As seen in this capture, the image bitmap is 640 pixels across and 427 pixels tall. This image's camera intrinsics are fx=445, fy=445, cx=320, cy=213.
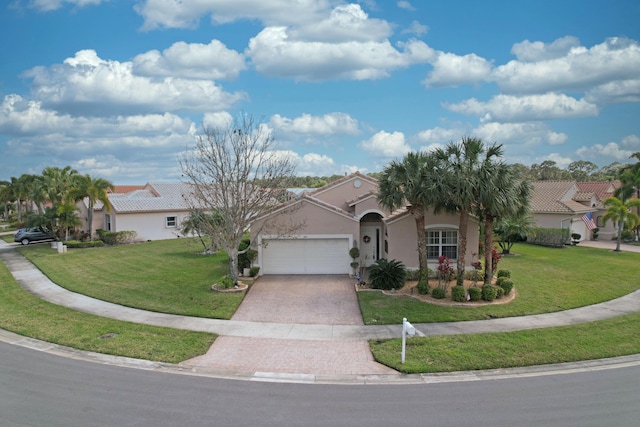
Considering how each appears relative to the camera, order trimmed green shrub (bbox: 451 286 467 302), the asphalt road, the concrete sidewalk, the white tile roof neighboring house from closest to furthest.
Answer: the asphalt road
the concrete sidewalk
trimmed green shrub (bbox: 451 286 467 302)
the white tile roof neighboring house

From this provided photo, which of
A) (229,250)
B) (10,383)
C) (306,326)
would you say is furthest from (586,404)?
(229,250)

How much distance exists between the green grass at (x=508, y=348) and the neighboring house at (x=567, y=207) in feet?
72.2

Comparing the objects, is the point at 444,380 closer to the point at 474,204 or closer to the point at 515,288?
the point at 474,204

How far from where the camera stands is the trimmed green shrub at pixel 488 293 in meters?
18.3

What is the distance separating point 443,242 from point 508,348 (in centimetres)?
952

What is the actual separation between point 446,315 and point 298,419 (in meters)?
9.18

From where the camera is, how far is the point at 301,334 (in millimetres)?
14977

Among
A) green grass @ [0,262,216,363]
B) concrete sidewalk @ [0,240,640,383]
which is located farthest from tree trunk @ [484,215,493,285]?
green grass @ [0,262,216,363]

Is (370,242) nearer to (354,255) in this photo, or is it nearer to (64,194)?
(354,255)

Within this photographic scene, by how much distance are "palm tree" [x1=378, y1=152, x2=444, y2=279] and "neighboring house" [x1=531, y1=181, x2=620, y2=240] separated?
19.1 metres

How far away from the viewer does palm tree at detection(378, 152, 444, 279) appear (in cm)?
1862

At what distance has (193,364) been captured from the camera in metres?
12.3

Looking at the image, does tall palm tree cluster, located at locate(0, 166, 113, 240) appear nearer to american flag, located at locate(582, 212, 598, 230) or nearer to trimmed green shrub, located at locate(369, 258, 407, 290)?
trimmed green shrub, located at locate(369, 258, 407, 290)

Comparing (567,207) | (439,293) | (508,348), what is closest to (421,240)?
(439,293)
